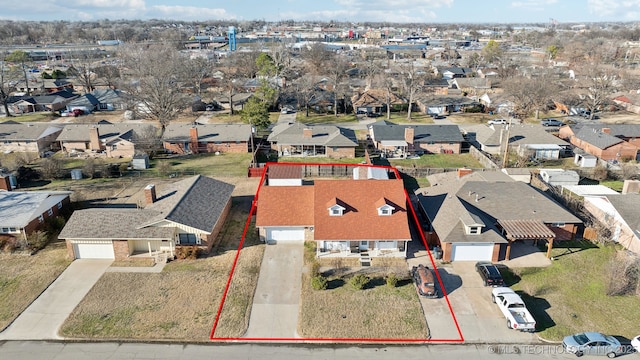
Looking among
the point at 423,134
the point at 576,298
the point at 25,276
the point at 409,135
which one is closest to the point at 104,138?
the point at 25,276

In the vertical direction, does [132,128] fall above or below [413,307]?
above

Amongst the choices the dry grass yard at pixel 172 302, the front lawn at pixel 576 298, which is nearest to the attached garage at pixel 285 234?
the dry grass yard at pixel 172 302

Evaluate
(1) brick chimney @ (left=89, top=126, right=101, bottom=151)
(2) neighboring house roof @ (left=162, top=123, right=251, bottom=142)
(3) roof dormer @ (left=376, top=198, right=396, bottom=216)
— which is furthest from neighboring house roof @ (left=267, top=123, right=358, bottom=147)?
(3) roof dormer @ (left=376, top=198, right=396, bottom=216)

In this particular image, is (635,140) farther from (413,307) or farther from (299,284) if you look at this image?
(299,284)

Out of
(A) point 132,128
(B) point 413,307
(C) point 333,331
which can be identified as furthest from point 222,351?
(A) point 132,128

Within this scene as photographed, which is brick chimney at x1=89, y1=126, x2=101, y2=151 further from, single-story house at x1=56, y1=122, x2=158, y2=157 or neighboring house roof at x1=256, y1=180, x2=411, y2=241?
neighboring house roof at x1=256, y1=180, x2=411, y2=241

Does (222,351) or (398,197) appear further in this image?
(398,197)

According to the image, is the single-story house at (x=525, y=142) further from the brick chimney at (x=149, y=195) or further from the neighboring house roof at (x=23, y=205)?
the neighboring house roof at (x=23, y=205)
